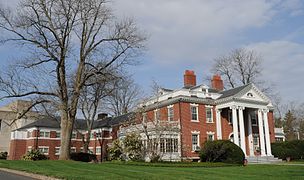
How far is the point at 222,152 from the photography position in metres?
28.7

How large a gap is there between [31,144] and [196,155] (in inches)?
1015

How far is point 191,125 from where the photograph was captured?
34.5 m

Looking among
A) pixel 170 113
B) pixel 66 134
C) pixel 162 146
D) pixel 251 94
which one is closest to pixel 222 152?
pixel 162 146

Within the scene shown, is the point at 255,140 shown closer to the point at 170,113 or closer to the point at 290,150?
the point at 290,150

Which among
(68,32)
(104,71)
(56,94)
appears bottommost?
(56,94)

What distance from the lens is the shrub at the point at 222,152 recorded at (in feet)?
94.3

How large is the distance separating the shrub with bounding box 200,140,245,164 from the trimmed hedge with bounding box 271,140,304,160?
386 inches

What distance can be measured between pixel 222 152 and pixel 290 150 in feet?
39.5

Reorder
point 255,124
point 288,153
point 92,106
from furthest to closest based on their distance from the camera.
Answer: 1. point 92,106
2. point 255,124
3. point 288,153

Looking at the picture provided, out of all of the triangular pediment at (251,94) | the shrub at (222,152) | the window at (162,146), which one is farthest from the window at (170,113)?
the triangular pediment at (251,94)

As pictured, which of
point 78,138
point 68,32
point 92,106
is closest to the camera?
point 68,32

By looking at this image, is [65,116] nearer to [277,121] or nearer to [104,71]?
[104,71]

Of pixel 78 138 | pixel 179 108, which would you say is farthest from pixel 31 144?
pixel 179 108

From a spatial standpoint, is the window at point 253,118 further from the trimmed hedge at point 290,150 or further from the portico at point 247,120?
the trimmed hedge at point 290,150
